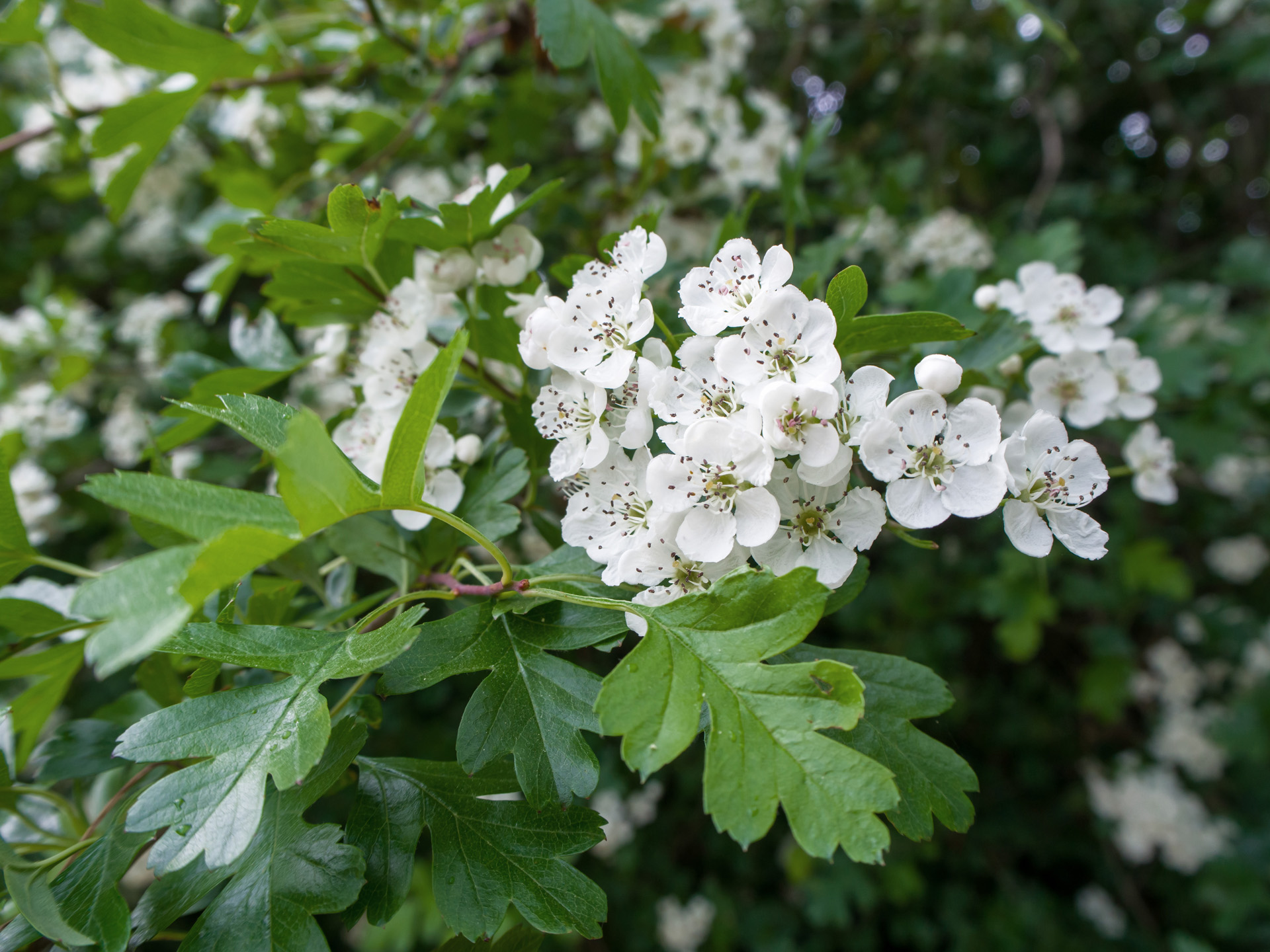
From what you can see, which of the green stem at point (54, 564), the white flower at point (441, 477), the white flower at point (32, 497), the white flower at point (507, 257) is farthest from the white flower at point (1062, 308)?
the white flower at point (32, 497)

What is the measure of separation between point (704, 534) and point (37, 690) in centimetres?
87

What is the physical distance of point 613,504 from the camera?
746mm

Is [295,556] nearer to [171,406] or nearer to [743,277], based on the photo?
[171,406]

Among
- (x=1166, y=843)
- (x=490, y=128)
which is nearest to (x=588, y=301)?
(x=490, y=128)

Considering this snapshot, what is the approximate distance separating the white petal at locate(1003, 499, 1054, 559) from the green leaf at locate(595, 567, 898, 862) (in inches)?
8.8

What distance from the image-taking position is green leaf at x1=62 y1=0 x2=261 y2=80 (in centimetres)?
113

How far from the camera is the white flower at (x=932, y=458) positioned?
67 cm

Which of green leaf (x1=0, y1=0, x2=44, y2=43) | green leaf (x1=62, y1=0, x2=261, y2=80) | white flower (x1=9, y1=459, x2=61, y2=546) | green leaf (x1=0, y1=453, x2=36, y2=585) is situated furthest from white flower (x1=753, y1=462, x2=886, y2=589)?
white flower (x1=9, y1=459, x2=61, y2=546)

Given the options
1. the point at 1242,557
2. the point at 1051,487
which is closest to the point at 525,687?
the point at 1051,487

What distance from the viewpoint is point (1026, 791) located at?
297cm

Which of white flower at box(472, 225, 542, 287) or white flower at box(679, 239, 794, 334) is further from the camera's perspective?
white flower at box(472, 225, 542, 287)

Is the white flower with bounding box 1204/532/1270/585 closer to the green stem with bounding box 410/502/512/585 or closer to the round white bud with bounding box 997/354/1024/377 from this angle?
the round white bud with bounding box 997/354/1024/377

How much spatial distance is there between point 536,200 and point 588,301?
259 millimetres

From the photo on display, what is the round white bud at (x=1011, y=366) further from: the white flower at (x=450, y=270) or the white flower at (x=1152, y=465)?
the white flower at (x=450, y=270)
